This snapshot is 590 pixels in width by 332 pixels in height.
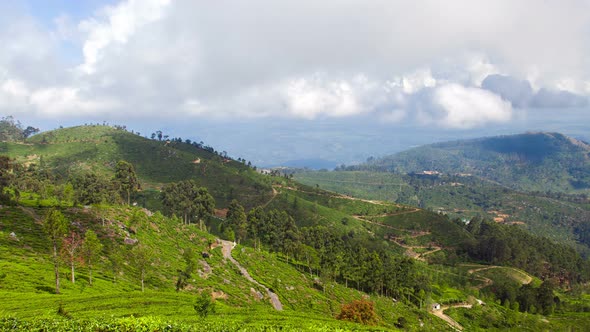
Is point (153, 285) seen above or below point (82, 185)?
below

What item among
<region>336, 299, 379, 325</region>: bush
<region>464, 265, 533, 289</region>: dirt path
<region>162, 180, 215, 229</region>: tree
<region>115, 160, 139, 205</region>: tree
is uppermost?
<region>115, 160, 139, 205</region>: tree

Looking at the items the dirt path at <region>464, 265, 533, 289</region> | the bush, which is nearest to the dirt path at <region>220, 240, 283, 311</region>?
the bush

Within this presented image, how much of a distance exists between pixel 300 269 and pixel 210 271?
41.2m

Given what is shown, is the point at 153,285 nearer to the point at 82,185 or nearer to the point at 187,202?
the point at 187,202

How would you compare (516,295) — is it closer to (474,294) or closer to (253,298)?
(474,294)

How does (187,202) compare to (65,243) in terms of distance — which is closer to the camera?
(65,243)

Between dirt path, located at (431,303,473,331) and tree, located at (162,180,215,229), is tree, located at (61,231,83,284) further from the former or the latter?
dirt path, located at (431,303,473,331)

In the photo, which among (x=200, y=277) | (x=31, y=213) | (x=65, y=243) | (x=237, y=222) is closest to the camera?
(x=65, y=243)

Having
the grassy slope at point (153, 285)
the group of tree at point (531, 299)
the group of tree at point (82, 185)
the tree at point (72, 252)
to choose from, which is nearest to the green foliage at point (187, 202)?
the group of tree at point (82, 185)

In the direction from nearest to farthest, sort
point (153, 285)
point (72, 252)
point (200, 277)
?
1. point (72, 252)
2. point (153, 285)
3. point (200, 277)

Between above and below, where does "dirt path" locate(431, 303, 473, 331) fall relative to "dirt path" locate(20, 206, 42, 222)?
below

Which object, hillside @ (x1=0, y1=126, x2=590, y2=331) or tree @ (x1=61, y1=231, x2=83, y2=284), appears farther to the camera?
tree @ (x1=61, y1=231, x2=83, y2=284)

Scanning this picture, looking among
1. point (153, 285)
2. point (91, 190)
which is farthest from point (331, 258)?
point (91, 190)

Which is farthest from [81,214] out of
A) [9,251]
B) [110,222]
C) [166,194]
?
[166,194]
